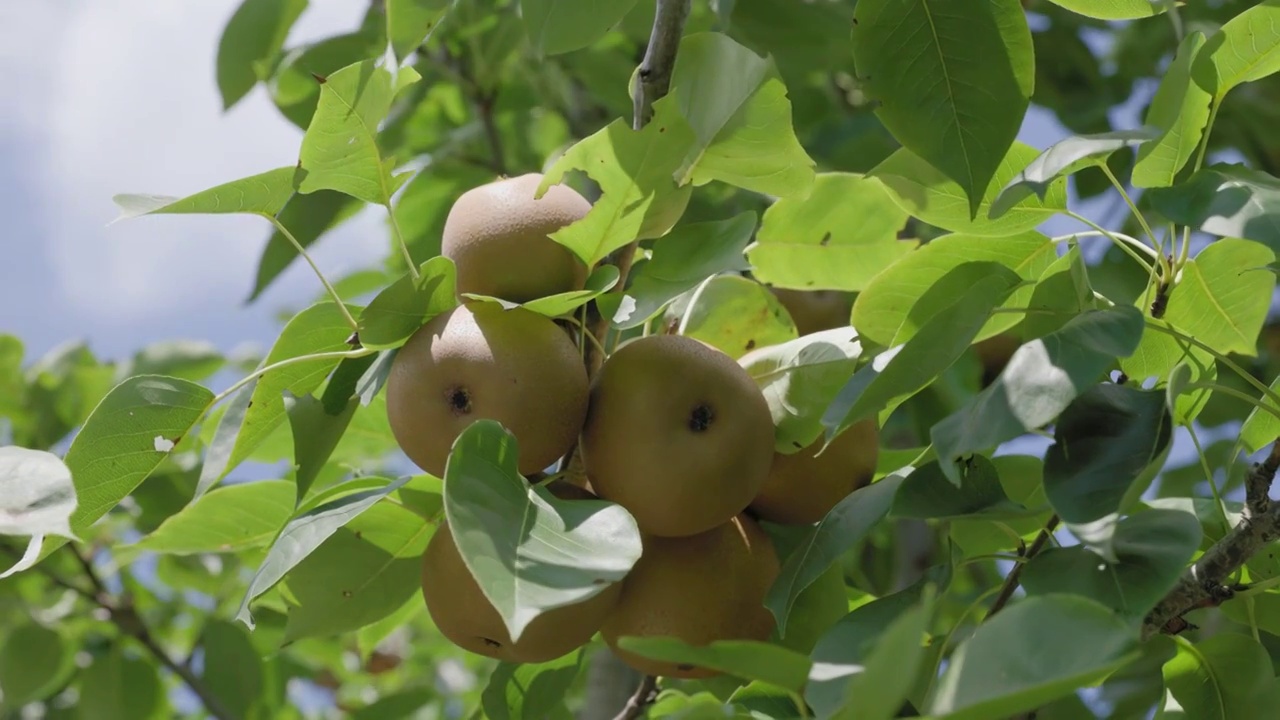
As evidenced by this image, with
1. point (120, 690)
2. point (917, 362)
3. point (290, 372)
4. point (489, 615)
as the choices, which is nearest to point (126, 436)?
point (290, 372)

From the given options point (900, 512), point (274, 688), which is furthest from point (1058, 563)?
point (274, 688)

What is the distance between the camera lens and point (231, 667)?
225 centimetres

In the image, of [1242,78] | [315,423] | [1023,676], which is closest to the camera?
[1023,676]

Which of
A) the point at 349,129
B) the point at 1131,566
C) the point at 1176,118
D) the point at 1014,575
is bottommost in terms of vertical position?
the point at 1014,575

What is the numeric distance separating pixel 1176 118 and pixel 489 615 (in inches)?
28.1

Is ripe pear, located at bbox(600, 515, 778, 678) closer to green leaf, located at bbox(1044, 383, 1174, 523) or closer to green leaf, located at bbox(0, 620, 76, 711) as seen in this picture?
green leaf, located at bbox(1044, 383, 1174, 523)

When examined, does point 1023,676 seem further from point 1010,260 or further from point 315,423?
point 315,423

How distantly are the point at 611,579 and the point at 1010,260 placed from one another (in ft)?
1.90

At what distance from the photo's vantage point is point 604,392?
43.6 inches

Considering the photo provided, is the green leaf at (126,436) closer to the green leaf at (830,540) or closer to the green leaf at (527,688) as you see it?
the green leaf at (527,688)

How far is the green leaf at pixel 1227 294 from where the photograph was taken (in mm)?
1095

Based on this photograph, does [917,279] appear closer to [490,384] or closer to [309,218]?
[490,384]

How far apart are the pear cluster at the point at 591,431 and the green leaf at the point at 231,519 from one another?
275 mm

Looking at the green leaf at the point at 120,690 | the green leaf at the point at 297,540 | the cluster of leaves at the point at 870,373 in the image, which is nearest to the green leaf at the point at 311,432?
the cluster of leaves at the point at 870,373
